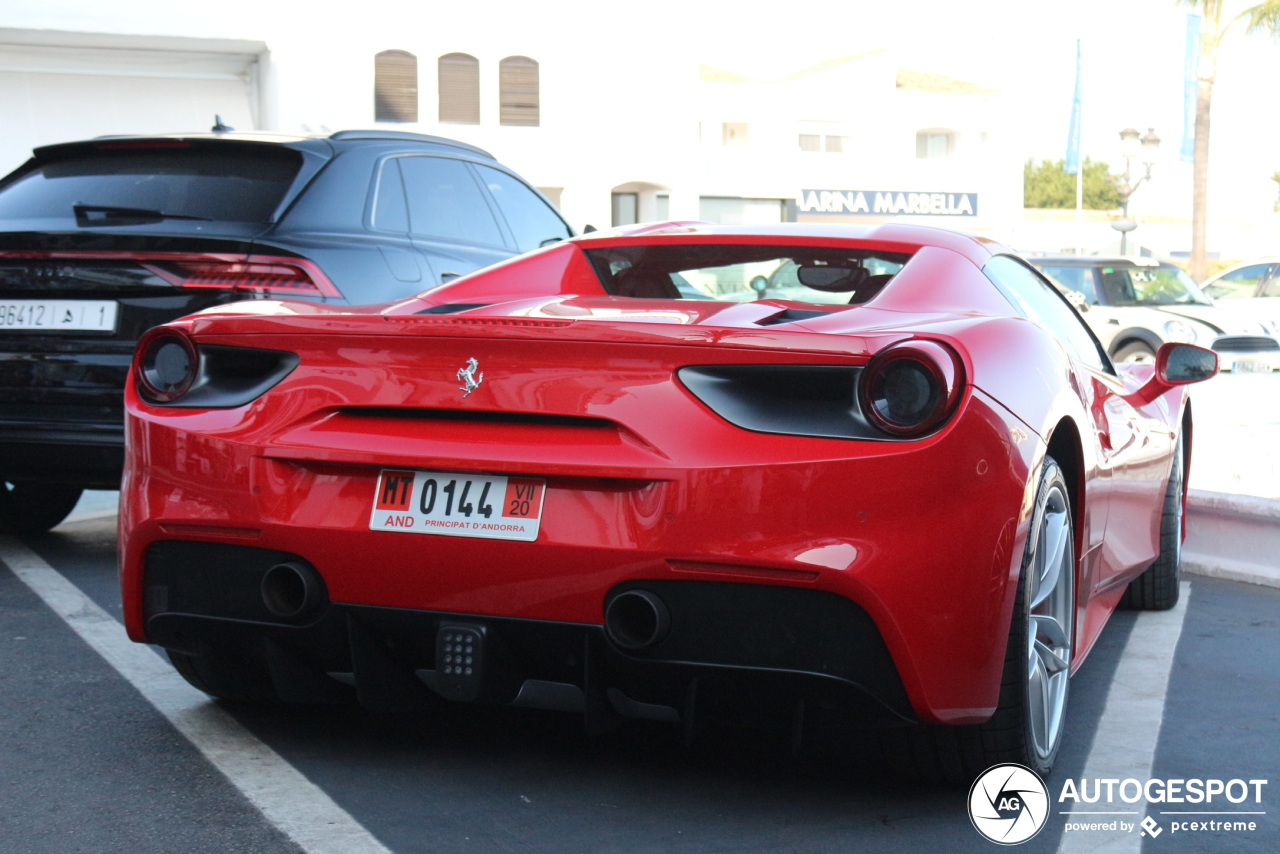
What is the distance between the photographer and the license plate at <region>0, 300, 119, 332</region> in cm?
498

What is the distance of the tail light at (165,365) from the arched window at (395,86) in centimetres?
2807

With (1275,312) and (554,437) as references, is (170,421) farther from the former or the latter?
(1275,312)

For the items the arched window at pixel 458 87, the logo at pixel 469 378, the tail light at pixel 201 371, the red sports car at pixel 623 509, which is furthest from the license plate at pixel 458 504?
the arched window at pixel 458 87

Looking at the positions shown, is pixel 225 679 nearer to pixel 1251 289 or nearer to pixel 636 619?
pixel 636 619

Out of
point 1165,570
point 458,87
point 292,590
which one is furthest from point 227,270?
point 458,87

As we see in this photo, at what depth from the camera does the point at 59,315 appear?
5.03 metres

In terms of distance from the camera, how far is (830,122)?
52.4 meters

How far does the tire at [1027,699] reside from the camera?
2.92 m

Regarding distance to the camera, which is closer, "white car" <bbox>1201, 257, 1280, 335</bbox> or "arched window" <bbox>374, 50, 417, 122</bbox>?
"white car" <bbox>1201, 257, 1280, 335</bbox>

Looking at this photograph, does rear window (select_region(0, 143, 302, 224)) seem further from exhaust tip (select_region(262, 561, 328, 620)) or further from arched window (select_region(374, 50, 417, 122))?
arched window (select_region(374, 50, 417, 122))

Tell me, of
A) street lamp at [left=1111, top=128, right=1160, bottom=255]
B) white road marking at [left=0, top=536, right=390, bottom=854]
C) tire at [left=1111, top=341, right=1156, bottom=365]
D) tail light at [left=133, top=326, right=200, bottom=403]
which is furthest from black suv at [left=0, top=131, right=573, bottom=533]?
street lamp at [left=1111, top=128, right=1160, bottom=255]

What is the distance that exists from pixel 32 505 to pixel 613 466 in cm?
433

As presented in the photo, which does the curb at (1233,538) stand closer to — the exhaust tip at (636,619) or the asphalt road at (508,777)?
the asphalt road at (508,777)

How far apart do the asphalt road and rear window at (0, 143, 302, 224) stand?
1.77 m
